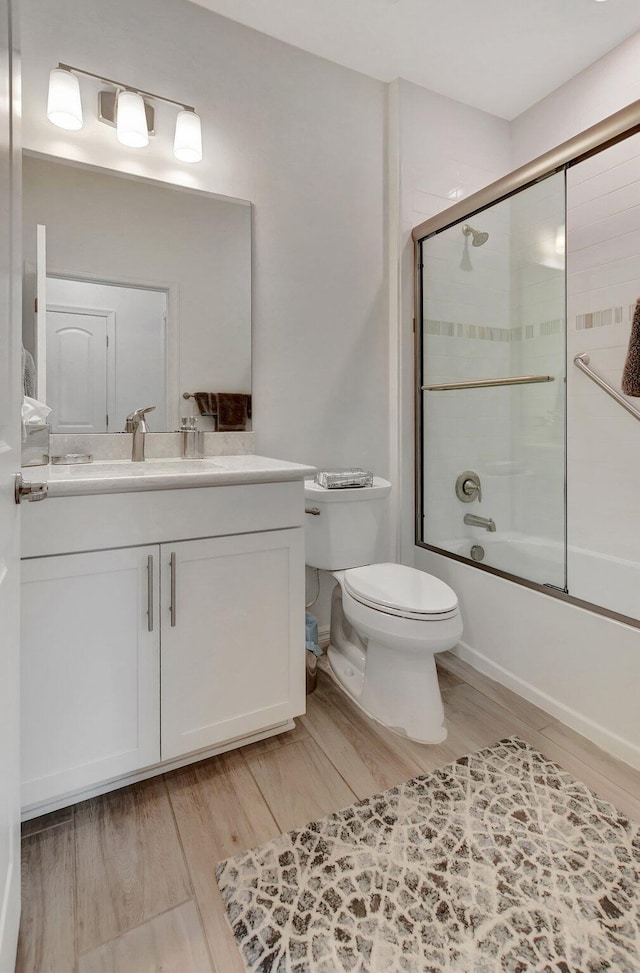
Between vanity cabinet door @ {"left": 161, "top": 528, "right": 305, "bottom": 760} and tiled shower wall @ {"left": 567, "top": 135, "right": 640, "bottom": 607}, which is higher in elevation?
tiled shower wall @ {"left": 567, "top": 135, "right": 640, "bottom": 607}

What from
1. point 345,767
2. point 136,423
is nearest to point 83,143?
point 136,423

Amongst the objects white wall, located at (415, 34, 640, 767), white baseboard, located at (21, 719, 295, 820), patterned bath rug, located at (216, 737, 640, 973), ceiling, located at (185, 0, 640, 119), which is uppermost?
ceiling, located at (185, 0, 640, 119)

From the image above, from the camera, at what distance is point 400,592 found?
1.72 metres

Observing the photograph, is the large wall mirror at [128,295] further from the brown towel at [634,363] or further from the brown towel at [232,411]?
the brown towel at [634,363]

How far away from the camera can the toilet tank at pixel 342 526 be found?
1941 millimetres

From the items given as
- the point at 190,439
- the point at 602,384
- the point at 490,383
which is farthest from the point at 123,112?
the point at 602,384

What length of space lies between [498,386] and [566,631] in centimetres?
104

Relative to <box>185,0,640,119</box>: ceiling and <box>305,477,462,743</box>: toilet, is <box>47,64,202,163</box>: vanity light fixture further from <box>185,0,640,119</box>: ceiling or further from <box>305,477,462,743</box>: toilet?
<box>305,477,462,743</box>: toilet

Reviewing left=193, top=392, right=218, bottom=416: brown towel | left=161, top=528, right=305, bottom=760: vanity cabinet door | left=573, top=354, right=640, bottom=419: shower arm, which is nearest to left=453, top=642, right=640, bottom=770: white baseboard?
left=161, top=528, right=305, bottom=760: vanity cabinet door

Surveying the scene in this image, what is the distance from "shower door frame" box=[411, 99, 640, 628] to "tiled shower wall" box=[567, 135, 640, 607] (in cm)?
30

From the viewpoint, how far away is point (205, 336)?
1.94 m

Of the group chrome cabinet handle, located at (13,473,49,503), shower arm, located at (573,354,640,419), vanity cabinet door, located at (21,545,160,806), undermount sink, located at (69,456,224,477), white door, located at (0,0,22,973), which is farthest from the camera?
shower arm, located at (573,354,640,419)

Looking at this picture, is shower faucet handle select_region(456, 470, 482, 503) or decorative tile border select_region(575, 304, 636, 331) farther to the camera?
shower faucet handle select_region(456, 470, 482, 503)

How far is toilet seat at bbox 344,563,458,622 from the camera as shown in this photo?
1.59 m
